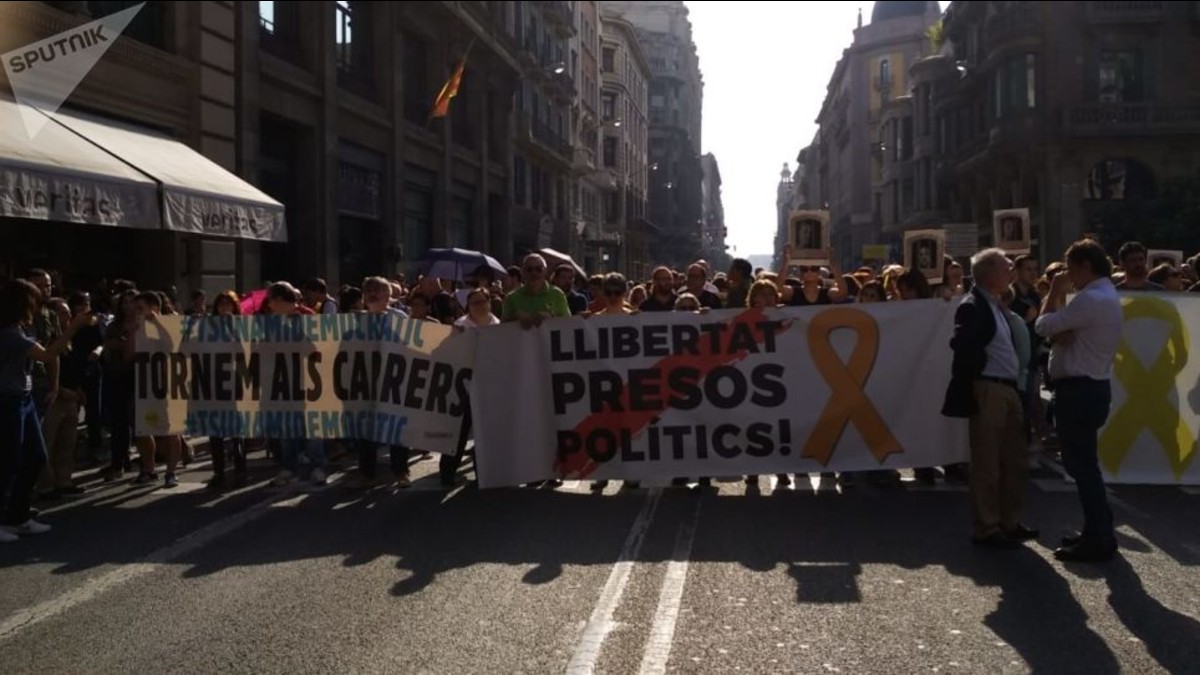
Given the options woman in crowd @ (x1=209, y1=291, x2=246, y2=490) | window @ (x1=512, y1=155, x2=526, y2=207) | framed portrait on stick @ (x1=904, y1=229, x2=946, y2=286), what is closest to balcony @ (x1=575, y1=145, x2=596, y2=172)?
window @ (x1=512, y1=155, x2=526, y2=207)

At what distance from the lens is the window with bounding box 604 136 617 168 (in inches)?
3059

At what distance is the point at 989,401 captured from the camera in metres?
7.12

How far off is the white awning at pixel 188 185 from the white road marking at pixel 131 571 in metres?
6.56

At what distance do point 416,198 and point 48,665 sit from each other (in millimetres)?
26157

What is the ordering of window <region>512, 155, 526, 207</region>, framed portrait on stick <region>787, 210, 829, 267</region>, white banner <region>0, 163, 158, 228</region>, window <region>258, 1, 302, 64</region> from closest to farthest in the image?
white banner <region>0, 163, 158, 228</region> < framed portrait on stick <region>787, 210, 829, 267</region> < window <region>258, 1, 302, 64</region> < window <region>512, 155, 526, 207</region>

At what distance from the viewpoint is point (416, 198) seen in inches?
1205

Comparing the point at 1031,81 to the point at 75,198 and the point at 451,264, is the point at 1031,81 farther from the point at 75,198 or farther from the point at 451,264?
the point at 75,198

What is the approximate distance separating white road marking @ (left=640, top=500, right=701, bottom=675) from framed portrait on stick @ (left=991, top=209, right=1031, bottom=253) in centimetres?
1007

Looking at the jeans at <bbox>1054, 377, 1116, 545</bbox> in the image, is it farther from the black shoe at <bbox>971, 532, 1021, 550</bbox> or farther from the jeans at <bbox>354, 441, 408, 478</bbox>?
the jeans at <bbox>354, 441, 408, 478</bbox>

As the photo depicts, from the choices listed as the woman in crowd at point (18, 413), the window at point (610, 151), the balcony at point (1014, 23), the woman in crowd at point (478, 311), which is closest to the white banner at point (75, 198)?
the woman in crowd at point (18, 413)

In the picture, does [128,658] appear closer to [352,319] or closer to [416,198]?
[352,319]

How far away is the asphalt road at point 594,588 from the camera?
5117 mm

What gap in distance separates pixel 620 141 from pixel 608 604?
7474 centimetres

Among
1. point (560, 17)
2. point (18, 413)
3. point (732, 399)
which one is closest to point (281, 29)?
point (18, 413)
